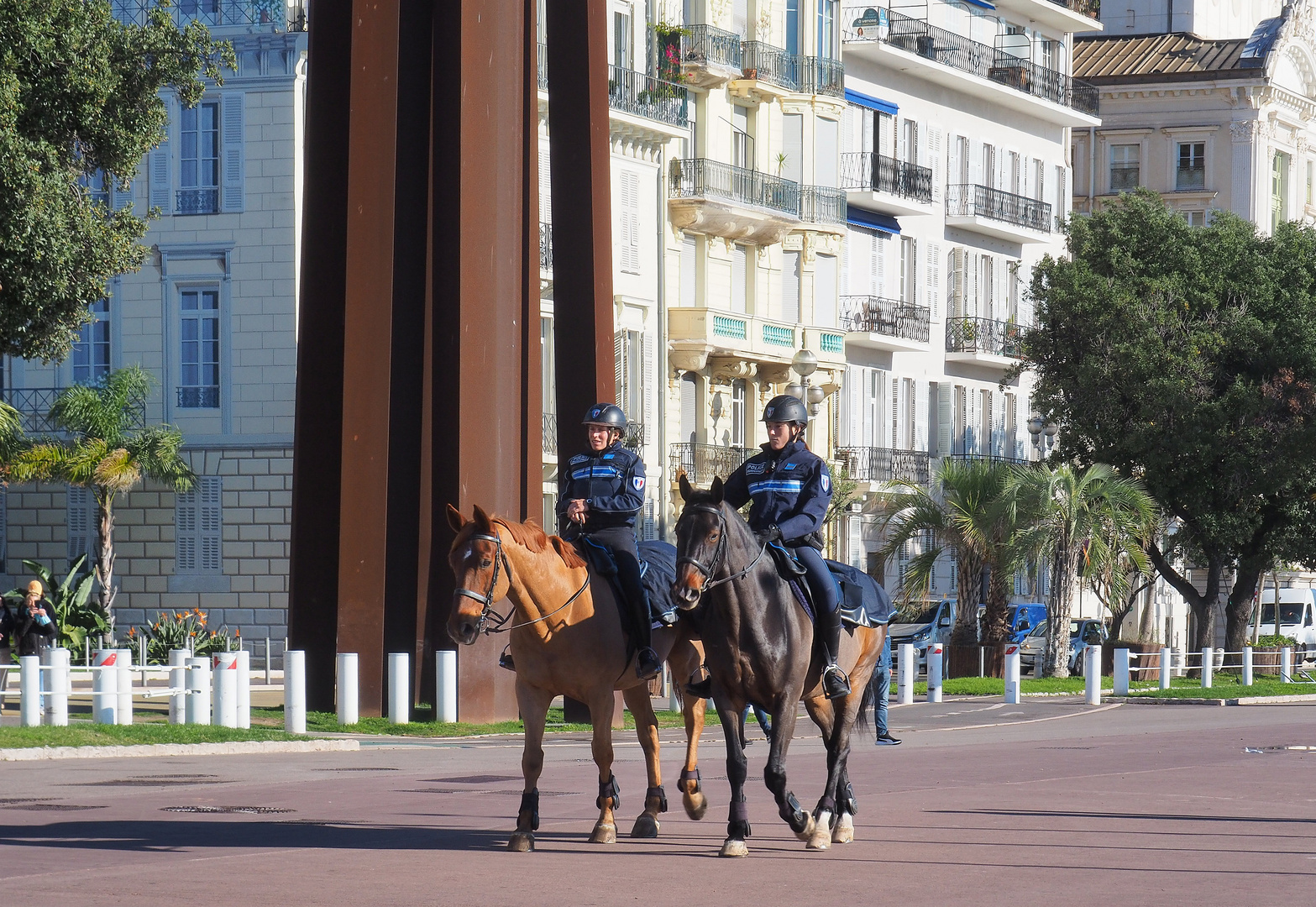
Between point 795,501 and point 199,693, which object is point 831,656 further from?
point 199,693

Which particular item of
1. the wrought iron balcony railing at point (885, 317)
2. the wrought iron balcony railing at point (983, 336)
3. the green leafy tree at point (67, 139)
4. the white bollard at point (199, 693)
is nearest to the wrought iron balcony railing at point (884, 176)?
the wrought iron balcony railing at point (885, 317)

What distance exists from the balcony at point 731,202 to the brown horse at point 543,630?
3977cm

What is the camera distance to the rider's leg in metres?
→ 14.2

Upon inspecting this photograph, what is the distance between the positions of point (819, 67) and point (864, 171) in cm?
371

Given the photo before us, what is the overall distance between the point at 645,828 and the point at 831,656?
63.3 inches

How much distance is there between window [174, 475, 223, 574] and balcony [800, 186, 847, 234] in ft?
59.2

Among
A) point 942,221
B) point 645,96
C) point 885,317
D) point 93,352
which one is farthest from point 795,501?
point 942,221

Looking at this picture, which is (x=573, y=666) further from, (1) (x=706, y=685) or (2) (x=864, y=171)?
(2) (x=864, y=171)

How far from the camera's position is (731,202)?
54.2 metres

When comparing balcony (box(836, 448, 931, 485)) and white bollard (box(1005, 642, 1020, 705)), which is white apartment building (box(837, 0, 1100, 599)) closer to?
balcony (box(836, 448, 931, 485))

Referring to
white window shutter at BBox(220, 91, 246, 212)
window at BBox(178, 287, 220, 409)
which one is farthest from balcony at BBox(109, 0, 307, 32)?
window at BBox(178, 287, 220, 409)

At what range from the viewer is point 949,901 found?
37.1 ft

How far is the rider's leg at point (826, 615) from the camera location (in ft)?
46.6

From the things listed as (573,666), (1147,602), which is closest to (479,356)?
(573,666)
